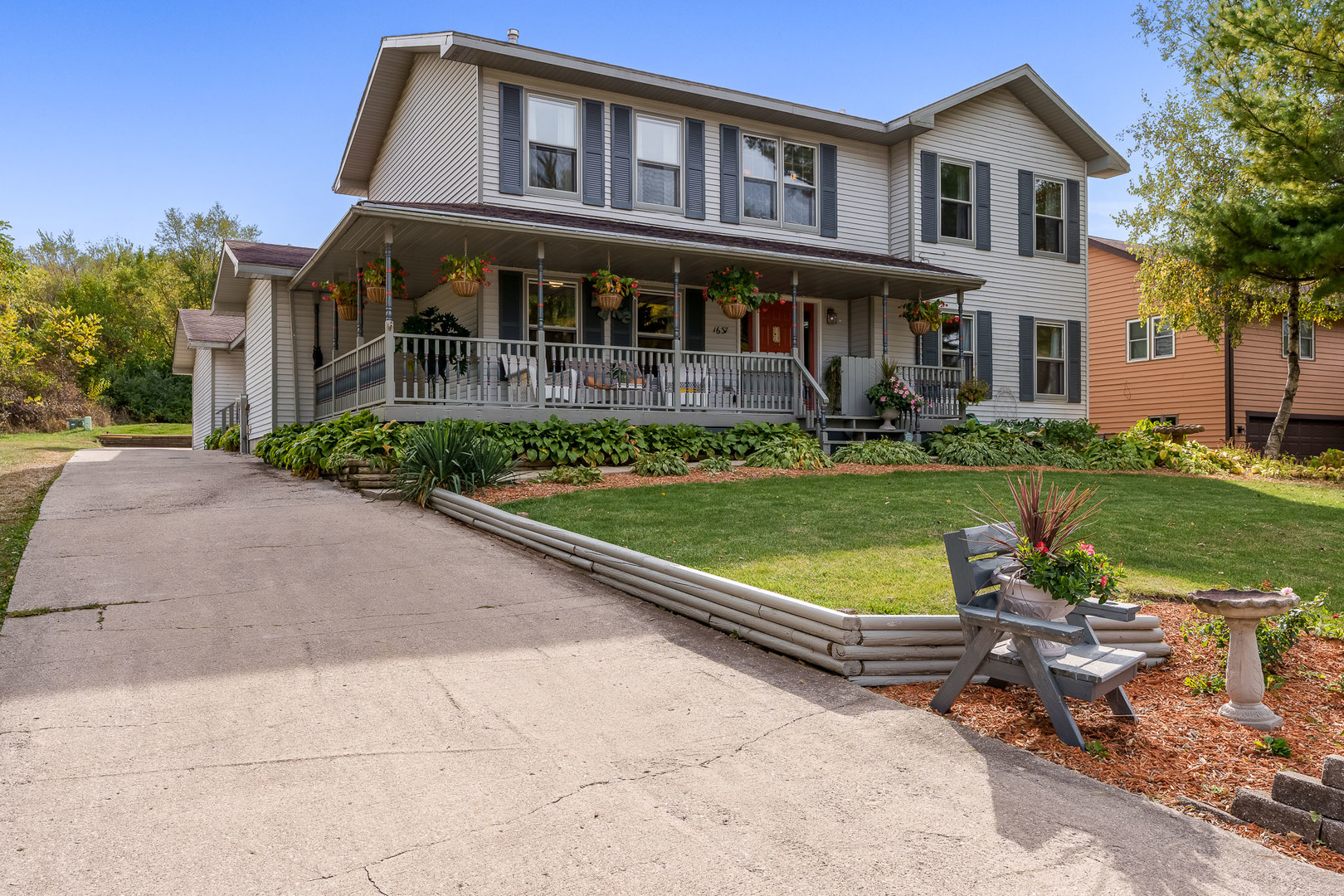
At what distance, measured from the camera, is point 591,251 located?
46.3ft

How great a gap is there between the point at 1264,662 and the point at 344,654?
4808 mm

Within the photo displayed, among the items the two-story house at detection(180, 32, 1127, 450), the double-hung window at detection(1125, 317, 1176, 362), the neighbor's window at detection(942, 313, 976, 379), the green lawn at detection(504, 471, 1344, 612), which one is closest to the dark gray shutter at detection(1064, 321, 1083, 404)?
the two-story house at detection(180, 32, 1127, 450)

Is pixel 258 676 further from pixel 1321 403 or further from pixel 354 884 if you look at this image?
pixel 1321 403

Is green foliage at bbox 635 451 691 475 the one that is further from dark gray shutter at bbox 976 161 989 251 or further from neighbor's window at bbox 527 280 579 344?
dark gray shutter at bbox 976 161 989 251

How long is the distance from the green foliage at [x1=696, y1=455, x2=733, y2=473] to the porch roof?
3530 millimetres

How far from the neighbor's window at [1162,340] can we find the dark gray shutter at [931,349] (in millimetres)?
8611

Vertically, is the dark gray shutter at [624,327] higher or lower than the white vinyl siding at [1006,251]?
lower

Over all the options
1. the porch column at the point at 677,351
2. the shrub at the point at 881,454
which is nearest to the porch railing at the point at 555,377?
the porch column at the point at 677,351

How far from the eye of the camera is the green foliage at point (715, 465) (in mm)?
12334

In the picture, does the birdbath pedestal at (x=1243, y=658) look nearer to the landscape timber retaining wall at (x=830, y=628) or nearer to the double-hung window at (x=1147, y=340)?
the landscape timber retaining wall at (x=830, y=628)

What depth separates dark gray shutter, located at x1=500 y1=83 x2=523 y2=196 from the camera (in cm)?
1451

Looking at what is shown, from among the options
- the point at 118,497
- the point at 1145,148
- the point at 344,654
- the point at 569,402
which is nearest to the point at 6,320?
the point at 118,497

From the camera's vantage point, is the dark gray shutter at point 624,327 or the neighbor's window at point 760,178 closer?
the dark gray shutter at point 624,327

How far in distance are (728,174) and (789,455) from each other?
6.36m
